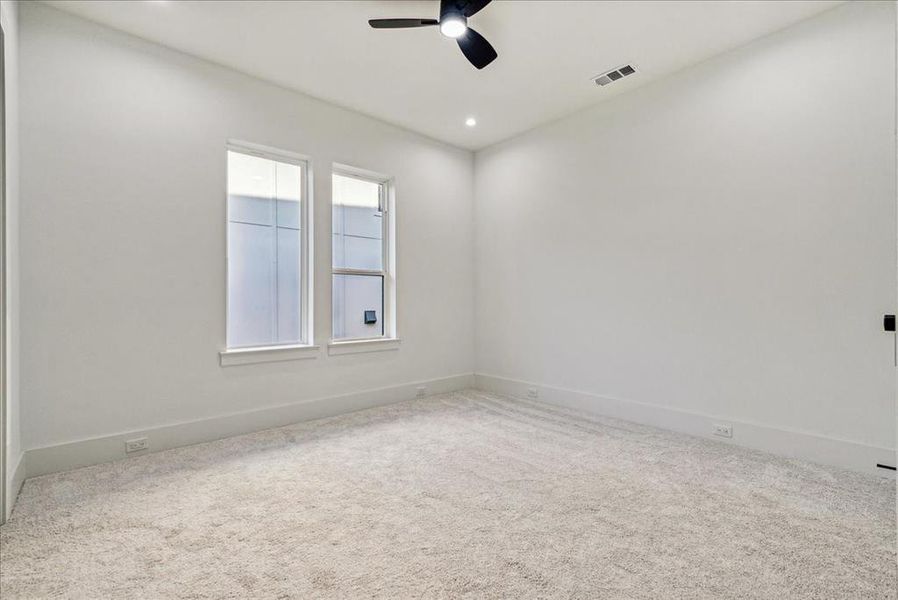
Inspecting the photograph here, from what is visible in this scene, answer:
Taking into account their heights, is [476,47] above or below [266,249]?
above

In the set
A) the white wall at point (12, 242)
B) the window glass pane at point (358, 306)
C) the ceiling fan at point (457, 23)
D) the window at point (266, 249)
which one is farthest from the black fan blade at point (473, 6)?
the window glass pane at point (358, 306)

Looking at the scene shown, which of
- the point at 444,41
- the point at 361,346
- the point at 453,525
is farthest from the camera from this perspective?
the point at 361,346

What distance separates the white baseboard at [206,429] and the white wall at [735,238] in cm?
171

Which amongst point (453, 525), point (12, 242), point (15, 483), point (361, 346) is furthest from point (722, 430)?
point (12, 242)

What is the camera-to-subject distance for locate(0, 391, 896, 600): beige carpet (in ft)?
5.38

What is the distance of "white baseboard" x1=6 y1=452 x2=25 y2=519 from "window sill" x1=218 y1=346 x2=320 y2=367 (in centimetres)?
123

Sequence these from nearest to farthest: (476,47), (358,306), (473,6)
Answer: (473,6), (476,47), (358,306)

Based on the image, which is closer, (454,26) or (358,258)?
(454,26)

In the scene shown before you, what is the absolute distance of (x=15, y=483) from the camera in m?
2.30

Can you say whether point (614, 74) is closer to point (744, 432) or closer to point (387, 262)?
point (387, 262)

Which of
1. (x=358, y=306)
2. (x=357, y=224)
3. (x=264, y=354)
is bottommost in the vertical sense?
(x=264, y=354)

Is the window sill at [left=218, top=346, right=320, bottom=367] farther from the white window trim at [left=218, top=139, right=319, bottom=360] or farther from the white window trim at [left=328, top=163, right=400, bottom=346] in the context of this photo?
the white window trim at [left=328, top=163, right=400, bottom=346]

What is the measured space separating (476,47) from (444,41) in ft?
1.48

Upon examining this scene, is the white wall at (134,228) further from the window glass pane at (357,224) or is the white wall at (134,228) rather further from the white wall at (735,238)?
the white wall at (735,238)
